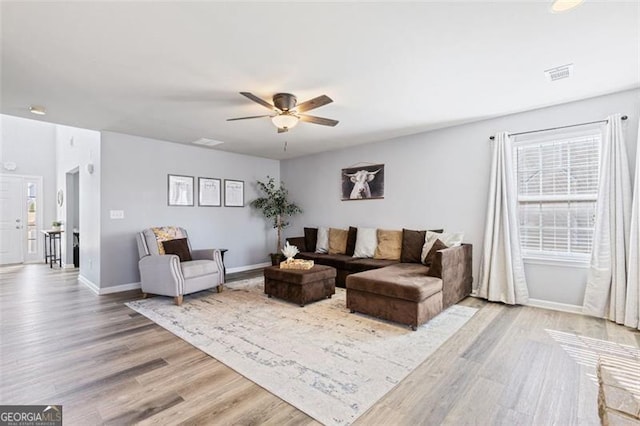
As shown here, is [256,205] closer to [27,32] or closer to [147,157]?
[147,157]

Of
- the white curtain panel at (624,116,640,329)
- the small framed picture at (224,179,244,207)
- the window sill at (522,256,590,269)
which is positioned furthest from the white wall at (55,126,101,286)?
the white curtain panel at (624,116,640,329)

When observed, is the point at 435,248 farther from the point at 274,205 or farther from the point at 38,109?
the point at 38,109

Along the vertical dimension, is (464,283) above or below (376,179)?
below

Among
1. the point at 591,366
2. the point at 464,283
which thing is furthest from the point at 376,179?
the point at 591,366

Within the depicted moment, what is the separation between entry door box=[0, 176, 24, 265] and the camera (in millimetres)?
6863

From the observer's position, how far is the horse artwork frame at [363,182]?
17.3 feet

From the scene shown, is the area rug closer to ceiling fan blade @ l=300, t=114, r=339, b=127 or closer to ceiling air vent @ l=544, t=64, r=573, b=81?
ceiling fan blade @ l=300, t=114, r=339, b=127

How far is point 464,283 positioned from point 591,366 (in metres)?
1.75

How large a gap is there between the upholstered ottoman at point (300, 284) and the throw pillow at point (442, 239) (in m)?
1.38

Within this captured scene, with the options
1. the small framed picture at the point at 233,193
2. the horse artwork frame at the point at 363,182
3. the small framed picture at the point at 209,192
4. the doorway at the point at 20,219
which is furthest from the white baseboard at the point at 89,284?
the horse artwork frame at the point at 363,182

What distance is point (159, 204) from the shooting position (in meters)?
5.03

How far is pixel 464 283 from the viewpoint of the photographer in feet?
13.1

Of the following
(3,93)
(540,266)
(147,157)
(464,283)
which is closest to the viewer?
(3,93)

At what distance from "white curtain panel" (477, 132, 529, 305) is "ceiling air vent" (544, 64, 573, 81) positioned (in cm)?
112
